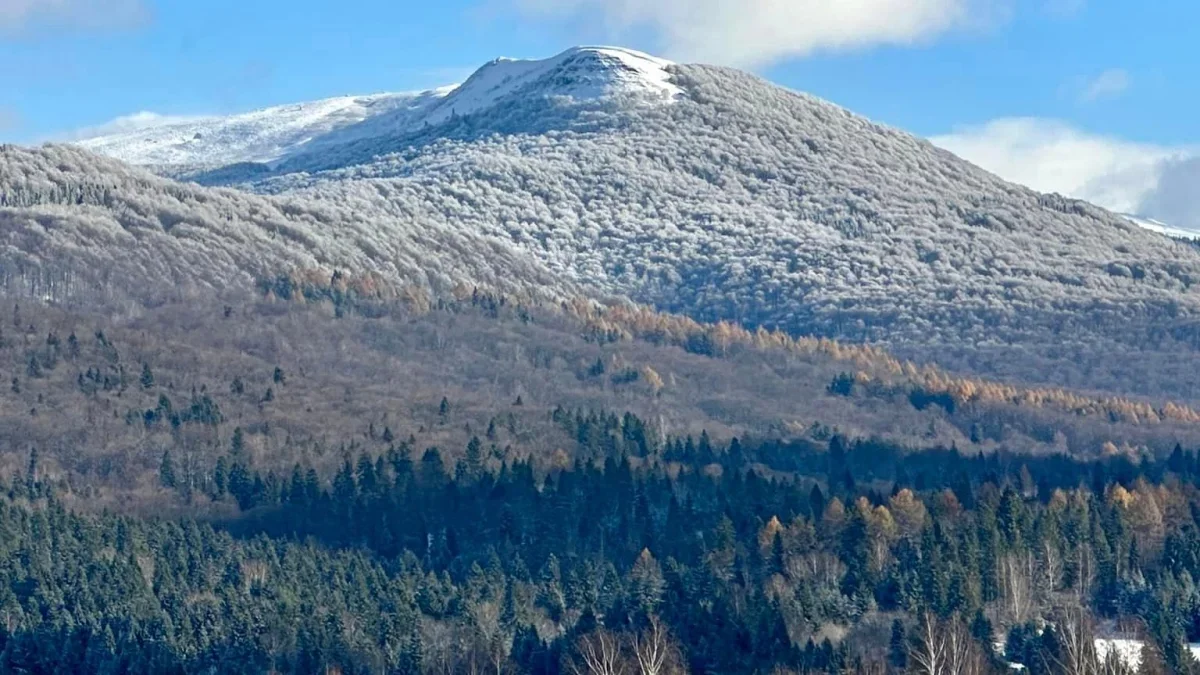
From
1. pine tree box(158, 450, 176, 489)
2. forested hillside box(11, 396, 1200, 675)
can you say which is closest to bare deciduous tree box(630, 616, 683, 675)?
forested hillside box(11, 396, 1200, 675)

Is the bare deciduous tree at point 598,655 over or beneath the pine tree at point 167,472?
over

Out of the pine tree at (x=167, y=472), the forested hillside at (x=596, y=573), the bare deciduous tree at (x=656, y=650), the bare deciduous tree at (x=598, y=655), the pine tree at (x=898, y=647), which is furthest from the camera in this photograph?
the pine tree at (x=167, y=472)

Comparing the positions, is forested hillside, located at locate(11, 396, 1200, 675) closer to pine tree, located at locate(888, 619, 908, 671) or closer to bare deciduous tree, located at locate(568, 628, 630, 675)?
pine tree, located at locate(888, 619, 908, 671)

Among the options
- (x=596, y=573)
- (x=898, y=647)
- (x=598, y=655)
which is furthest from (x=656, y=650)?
(x=596, y=573)

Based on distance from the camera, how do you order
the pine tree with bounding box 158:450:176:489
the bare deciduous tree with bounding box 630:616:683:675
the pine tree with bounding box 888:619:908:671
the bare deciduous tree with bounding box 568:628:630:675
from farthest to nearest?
1. the pine tree with bounding box 158:450:176:489
2. the pine tree with bounding box 888:619:908:671
3. the bare deciduous tree with bounding box 568:628:630:675
4. the bare deciduous tree with bounding box 630:616:683:675

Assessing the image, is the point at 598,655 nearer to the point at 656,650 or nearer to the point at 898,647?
the point at 656,650

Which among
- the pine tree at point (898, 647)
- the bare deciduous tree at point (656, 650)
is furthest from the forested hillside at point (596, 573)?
the bare deciduous tree at point (656, 650)

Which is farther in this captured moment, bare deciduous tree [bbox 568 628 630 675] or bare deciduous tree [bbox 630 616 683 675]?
bare deciduous tree [bbox 568 628 630 675]

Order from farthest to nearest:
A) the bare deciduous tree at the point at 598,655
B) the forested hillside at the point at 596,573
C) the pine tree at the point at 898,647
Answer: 1. the forested hillside at the point at 596,573
2. the pine tree at the point at 898,647
3. the bare deciduous tree at the point at 598,655

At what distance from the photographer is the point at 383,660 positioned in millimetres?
105125

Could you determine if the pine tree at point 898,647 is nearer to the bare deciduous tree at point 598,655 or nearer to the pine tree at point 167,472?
the bare deciduous tree at point 598,655

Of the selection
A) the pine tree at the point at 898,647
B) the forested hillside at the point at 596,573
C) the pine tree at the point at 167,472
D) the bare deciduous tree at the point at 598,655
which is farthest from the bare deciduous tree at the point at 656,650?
the pine tree at the point at 167,472

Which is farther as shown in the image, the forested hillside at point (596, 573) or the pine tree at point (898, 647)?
the forested hillside at point (596, 573)

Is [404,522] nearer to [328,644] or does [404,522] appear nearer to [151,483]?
[151,483]
